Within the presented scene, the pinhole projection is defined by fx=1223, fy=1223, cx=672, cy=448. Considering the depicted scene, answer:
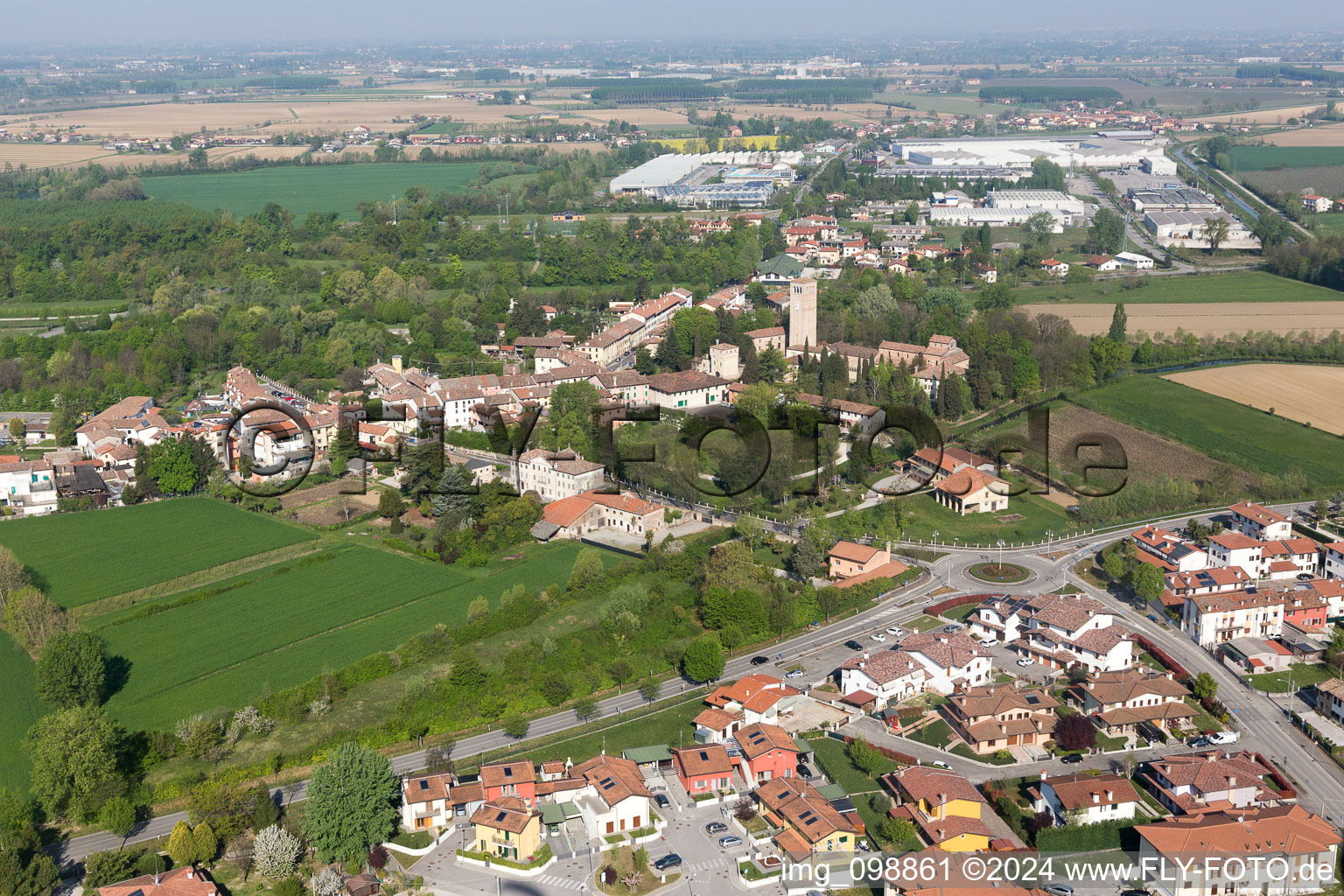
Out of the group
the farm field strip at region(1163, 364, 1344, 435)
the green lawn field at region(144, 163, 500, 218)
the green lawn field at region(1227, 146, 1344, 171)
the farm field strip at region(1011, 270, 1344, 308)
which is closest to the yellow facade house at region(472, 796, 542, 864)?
the farm field strip at region(1163, 364, 1344, 435)

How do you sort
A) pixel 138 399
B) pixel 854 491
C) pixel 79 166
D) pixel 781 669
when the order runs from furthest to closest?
pixel 79 166
pixel 138 399
pixel 854 491
pixel 781 669

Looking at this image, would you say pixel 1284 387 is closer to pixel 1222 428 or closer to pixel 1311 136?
pixel 1222 428

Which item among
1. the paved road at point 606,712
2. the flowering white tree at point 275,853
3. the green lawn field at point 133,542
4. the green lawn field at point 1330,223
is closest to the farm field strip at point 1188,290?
the green lawn field at point 1330,223

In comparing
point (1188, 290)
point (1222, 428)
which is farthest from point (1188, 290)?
point (1222, 428)

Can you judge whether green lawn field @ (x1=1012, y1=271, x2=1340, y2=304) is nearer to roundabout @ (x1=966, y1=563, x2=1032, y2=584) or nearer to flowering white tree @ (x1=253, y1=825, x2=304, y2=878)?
roundabout @ (x1=966, y1=563, x2=1032, y2=584)

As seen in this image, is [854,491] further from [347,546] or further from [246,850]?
[246,850]

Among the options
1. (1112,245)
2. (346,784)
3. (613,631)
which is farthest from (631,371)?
(1112,245)

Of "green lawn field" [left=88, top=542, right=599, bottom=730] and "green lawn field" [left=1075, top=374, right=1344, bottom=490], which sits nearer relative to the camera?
"green lawn field" [left=88, top=542, right=599, bottom=730]
